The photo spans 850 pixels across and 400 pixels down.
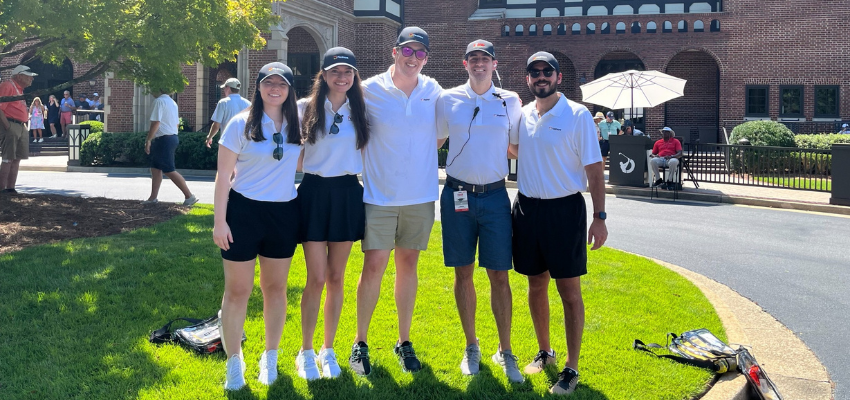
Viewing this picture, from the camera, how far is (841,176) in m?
14.1

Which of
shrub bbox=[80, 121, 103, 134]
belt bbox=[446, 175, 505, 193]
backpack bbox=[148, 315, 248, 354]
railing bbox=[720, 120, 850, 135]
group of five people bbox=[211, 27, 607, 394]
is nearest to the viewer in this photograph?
group of five people bbox=[211, 27, 607, 394]

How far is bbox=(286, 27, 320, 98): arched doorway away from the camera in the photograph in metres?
27.7

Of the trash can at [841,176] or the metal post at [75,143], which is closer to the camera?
the trash can at [841,176]

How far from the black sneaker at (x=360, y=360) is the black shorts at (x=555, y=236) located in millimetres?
Answer: 1125

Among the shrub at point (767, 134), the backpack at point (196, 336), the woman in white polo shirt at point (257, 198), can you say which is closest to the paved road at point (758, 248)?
the woman in white polo shirt at point (257, 198)

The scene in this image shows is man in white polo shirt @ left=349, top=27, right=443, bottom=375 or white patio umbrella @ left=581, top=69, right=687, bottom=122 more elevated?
white patio umbrella @ left=581, top=69, right=687, bottom=122

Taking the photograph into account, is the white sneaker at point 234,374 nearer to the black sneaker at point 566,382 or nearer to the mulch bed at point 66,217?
the black sneaker at point 566,382

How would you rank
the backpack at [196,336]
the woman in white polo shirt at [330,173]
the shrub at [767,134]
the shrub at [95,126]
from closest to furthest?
1. the woman in white polo shirt at [330,173]
2. the backpack at [196,336]
3. the shrub at [767,134]
4. the shrub at [95,126]

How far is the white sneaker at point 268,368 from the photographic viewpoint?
13.8 feet

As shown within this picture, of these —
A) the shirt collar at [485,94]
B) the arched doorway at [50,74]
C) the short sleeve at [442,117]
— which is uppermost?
the arched doorway at [50,74]

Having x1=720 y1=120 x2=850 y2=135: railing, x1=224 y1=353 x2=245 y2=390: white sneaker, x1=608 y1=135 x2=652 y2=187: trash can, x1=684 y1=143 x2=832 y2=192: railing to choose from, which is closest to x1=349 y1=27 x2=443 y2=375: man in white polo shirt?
x1=224 y1=353 x2=245 y2=390: white sneaker

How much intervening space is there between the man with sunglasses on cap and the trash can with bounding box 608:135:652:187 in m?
13.0

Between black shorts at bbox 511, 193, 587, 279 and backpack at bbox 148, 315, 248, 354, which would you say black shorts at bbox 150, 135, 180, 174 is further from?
black shorts at bbox 511, 193, 587, 279

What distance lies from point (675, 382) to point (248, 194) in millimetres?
2801
